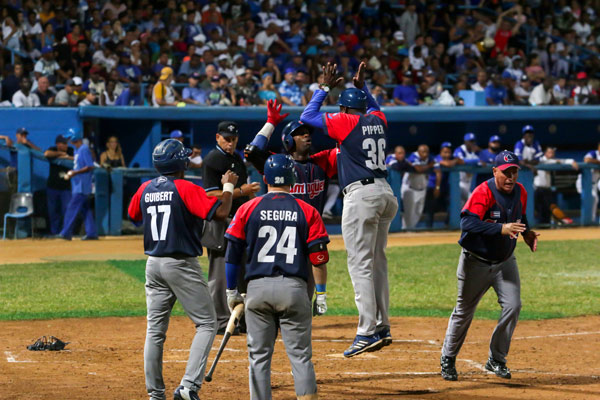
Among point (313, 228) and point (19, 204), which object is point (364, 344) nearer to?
point (313, 228)

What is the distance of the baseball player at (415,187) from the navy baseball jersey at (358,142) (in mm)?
11465

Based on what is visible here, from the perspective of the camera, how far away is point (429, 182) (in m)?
20.1

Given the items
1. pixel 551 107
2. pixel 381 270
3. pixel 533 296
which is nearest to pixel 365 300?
pixel 381 270

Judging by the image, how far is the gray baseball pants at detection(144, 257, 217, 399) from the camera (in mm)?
7203

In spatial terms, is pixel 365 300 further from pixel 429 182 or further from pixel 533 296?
pixel 429 182

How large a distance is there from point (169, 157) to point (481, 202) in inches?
107

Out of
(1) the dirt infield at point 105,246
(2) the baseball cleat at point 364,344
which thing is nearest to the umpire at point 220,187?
(2) the baseball cleat at point 364,344

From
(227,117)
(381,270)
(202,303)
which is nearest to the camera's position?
(202,303)

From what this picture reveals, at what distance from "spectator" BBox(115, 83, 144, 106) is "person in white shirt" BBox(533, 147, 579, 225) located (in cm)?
869

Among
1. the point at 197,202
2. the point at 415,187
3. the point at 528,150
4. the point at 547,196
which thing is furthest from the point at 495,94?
the point at 197,202

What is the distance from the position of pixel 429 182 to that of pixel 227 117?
4376mm

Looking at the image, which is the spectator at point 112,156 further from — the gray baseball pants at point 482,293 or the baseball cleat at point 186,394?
the baseball cleat at point 186,394

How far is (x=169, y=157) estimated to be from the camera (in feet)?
24.1

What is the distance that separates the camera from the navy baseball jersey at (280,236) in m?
6.53
